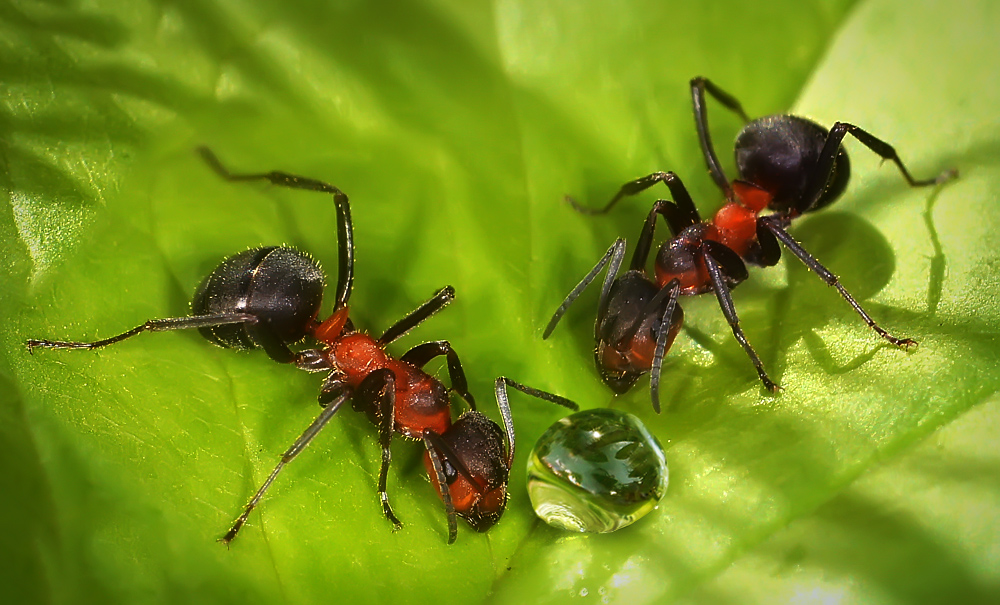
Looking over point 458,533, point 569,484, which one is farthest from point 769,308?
point 458,533

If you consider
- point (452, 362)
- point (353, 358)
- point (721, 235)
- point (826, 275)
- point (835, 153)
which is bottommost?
point (353, 358)

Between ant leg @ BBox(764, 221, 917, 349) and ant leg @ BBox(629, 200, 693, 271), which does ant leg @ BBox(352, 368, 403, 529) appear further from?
ant leg @ BBox(764, 221, 917, 349)

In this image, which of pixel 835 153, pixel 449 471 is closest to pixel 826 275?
pixel 835 153

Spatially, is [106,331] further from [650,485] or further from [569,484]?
[650,485]

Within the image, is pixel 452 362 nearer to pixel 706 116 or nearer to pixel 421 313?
pixel 421 313

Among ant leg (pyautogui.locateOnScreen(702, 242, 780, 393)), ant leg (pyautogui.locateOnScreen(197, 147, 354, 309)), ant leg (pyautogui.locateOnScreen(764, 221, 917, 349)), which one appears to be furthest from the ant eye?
ant leg (pyautogui.locateOnScreen(764, 221, 917, 349))

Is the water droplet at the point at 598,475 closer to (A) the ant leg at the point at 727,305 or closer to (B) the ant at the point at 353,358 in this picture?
(B) the ant at the point at 353,358
